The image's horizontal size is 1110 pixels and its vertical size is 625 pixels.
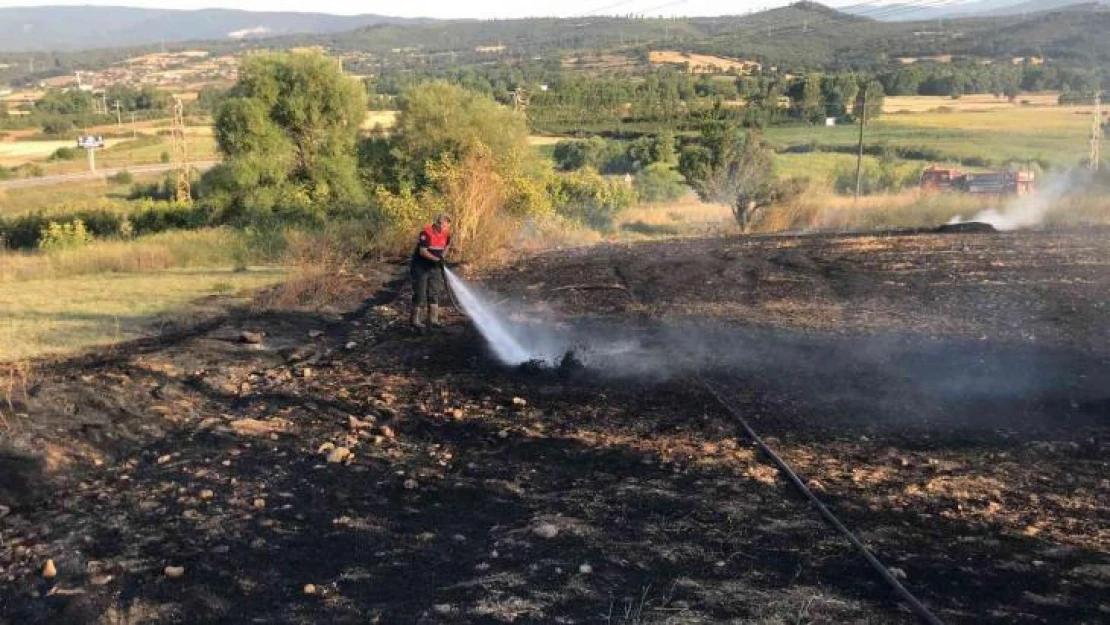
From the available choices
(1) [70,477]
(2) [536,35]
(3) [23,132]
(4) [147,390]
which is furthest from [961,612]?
(2) [536,35]

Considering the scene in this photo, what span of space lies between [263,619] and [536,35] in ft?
507

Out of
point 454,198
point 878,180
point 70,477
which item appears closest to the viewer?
point 70,477

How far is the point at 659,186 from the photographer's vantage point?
48.3 metres

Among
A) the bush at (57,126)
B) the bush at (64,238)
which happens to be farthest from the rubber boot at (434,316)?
the bush at (57,126)

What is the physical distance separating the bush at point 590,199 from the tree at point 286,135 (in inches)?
291

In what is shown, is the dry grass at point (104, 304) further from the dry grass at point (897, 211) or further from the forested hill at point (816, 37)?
the forested hill at point (816, 37)

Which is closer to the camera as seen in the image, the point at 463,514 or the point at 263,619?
the point at 263,619

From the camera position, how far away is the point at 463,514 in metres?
6.11

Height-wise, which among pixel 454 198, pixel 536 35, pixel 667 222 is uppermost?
pixel 536 35

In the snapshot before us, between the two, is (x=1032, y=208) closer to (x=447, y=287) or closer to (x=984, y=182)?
(x=984, y=182)

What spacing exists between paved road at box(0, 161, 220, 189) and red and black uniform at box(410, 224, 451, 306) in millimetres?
51203

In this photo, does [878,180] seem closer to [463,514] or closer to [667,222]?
[667,222]

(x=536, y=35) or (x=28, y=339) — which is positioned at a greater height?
(x=536, y=35)

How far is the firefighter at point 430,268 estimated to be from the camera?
11.8m
